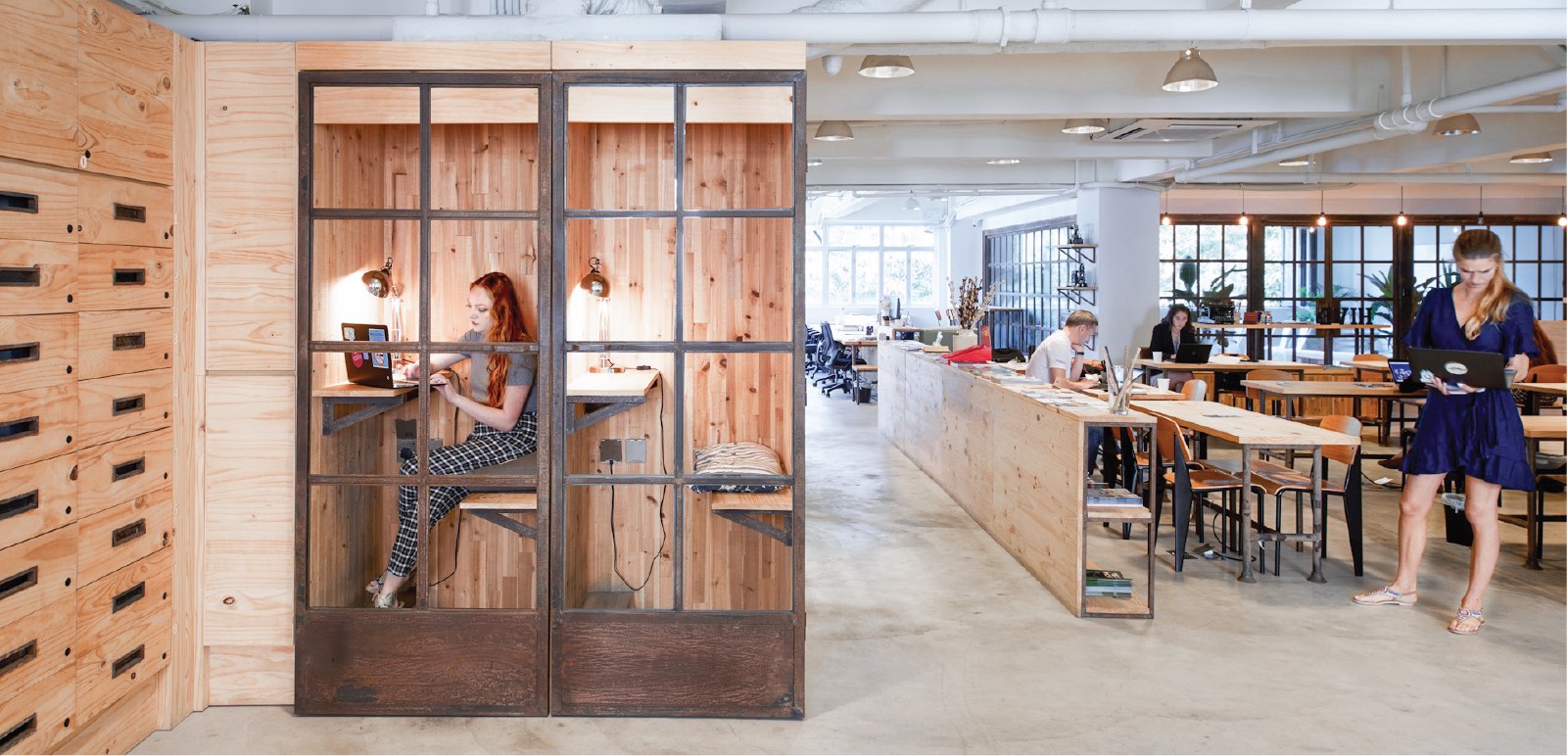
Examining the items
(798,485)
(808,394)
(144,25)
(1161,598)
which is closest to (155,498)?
(144,25)

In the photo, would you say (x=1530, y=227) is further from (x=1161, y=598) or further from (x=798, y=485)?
(x=798, y=485)

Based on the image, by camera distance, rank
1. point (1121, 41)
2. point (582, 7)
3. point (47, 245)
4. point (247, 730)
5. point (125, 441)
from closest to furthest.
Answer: point (47, 245) < point (125, 441) < point (247, 730) < point (582, 7) < point (1121, 41)

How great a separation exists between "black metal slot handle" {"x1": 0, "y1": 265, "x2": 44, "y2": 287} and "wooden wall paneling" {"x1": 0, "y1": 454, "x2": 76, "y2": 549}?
0.50m

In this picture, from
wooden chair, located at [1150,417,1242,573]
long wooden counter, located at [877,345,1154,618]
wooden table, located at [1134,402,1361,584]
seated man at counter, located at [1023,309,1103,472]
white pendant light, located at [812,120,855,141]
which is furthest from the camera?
white pendant light, located at [812,120,855,141]

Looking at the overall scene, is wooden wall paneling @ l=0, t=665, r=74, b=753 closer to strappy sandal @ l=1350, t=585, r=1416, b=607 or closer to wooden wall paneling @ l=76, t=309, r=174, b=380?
wooden wall paneling @ l=76, t=309, r=174, b=380

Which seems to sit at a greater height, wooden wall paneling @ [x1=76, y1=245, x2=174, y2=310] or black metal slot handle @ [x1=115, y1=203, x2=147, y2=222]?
black metal slot handle @ [x1=115, y1=203, x2=147, y2=222]

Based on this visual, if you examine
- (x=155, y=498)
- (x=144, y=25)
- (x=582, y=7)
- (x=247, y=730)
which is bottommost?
(x=247, y=730)

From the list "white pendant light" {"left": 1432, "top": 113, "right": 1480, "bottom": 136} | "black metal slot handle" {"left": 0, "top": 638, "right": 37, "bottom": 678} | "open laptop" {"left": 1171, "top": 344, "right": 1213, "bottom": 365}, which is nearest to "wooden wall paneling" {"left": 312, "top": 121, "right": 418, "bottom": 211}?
"black metal slot handle" {"left": 0, "top": 638, "right": 37, "bottom": 678}

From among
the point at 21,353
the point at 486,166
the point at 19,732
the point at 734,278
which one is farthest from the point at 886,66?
the point at 19,732

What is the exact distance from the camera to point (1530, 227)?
15.0m

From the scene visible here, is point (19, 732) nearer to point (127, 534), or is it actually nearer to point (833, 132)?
point (127, 534)

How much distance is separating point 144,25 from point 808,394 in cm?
1263

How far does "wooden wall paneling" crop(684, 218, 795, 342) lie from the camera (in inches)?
183

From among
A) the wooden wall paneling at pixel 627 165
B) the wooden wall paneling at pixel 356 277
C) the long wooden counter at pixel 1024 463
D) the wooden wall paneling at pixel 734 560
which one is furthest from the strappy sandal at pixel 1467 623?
the wooden wall paneling at pixel 356 277
